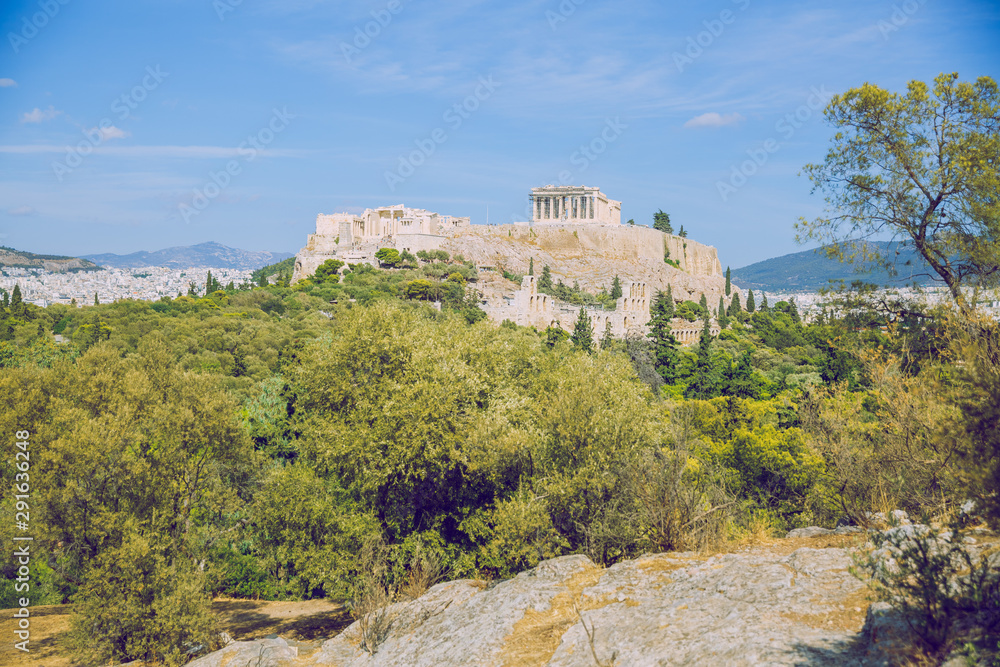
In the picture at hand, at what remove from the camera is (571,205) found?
108 m

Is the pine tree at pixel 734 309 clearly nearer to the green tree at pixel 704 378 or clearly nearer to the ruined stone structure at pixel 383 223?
the green tree at pixel 704 378

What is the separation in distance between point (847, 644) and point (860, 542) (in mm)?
3715

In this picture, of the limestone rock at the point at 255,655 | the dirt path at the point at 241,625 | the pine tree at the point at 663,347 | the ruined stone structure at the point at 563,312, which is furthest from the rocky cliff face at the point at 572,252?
the limestone rock at the point at 255,655

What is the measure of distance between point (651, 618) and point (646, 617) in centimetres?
9

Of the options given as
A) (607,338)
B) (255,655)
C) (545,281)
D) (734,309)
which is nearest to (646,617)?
(255,655)

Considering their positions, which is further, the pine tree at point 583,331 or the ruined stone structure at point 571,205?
the ruined stone structure at point 571,205

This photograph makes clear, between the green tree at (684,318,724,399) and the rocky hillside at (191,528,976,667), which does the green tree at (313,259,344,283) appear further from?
the rocky hillside at (191,528,976,667)

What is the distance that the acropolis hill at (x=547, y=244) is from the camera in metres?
82.9

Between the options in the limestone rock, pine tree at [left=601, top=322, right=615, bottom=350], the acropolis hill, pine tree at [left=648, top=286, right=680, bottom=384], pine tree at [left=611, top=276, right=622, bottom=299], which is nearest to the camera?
the limestone rock

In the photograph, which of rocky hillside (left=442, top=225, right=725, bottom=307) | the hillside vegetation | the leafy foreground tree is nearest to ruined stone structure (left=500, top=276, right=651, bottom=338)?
rocky hillside (left=442, top=225, right=725, bottom=307)

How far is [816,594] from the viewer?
723 centimetres

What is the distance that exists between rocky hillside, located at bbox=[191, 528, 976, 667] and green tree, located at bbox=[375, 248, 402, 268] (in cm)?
6778

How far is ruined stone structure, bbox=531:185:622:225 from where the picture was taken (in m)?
106

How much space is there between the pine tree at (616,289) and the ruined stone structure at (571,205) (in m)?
25.0
